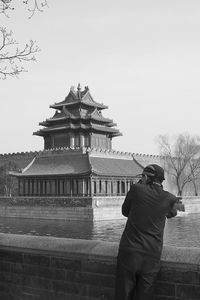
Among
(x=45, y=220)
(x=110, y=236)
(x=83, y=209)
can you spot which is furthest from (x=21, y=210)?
(x=110, y=236)

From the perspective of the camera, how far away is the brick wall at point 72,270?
14.0 ft

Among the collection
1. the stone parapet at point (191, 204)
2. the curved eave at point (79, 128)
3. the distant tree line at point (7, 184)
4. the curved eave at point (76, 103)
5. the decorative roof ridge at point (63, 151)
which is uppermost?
the curved eave at point (76, 103)

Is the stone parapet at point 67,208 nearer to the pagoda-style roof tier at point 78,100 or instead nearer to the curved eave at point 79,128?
the curved eave at point 79,128

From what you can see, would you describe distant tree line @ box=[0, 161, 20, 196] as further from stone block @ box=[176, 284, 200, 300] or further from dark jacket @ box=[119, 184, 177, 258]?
dark jacket @ box=[119, 184, 177, 258]

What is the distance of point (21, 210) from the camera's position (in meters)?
40.3

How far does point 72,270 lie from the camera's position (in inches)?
201

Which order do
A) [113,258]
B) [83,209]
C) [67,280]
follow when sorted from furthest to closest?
[83,209]
[67,280]
[113,258]

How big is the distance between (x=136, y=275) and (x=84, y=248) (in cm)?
116

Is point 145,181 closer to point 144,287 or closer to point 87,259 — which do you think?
point 144,287

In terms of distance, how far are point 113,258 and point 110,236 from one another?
2137 cm

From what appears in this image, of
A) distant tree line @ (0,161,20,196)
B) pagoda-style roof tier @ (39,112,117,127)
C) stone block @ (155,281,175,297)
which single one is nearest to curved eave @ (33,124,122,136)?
pagoda-style roof tier @ (39,112,117,127)

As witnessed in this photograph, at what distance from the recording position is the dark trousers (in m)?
3.91

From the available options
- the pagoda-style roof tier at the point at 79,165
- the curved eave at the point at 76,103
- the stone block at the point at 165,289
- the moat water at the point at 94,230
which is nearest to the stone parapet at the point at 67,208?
the moat water at the point at 94,230

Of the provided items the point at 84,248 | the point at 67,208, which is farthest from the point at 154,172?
the point at 67,208
